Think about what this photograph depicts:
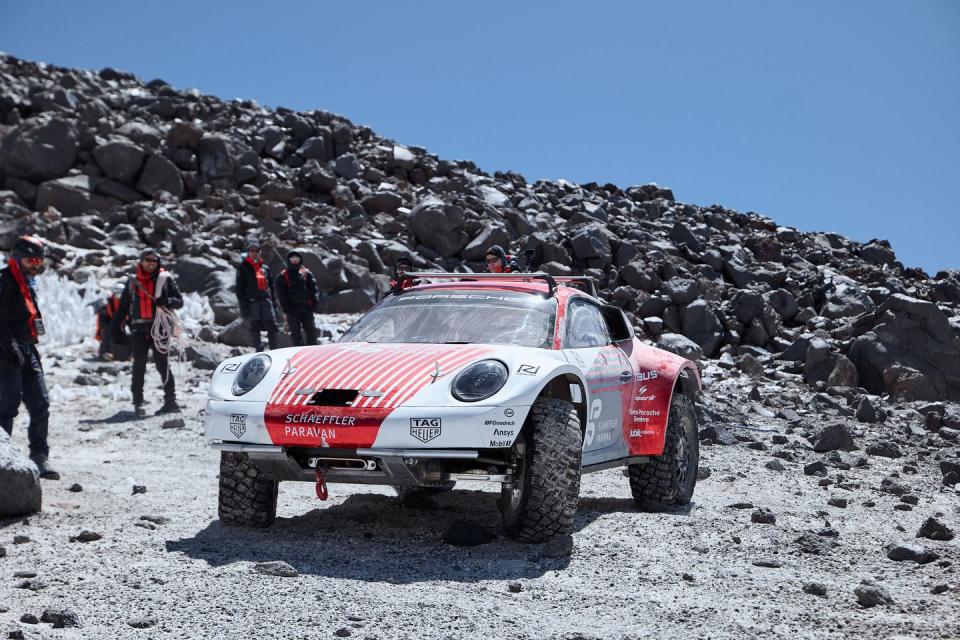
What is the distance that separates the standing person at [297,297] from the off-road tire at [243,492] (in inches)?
390

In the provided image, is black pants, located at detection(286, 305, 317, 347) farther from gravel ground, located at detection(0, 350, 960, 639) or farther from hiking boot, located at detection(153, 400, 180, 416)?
gravel ground, located at detection(0, 350, 960, 639)

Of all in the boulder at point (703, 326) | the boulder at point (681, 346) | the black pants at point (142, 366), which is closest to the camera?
the black pants at point (142, 366)

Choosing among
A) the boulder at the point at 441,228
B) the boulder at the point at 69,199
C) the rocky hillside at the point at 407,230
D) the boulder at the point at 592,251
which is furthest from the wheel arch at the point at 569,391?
the boulder at the point at 69,199

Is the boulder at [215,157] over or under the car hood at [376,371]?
over

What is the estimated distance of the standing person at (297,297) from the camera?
53.0ft

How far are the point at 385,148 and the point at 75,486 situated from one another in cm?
3801

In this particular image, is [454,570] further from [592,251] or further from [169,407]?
[592,251]

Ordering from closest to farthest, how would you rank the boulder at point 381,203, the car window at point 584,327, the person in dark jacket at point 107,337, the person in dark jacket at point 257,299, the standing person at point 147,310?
the car window at point 584,327
the standing person at point 147,310
the person in dark jacket at point 257,299
the person in dark jacket at point 107,337
the boulder at point 381,203

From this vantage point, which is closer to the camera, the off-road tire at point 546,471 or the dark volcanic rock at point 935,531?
the off-road tire at point 546,471

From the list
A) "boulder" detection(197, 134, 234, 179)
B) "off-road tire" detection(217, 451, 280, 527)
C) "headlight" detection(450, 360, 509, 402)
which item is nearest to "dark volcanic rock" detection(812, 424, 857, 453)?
"headlight" detection(450, 360, 509, 402)

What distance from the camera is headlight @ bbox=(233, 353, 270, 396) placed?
20.0ft

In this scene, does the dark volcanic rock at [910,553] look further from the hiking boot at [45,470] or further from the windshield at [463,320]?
the hiking boot at [45,470]

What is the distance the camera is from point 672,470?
7.71 metres

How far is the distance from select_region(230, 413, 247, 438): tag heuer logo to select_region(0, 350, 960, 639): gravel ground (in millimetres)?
638
